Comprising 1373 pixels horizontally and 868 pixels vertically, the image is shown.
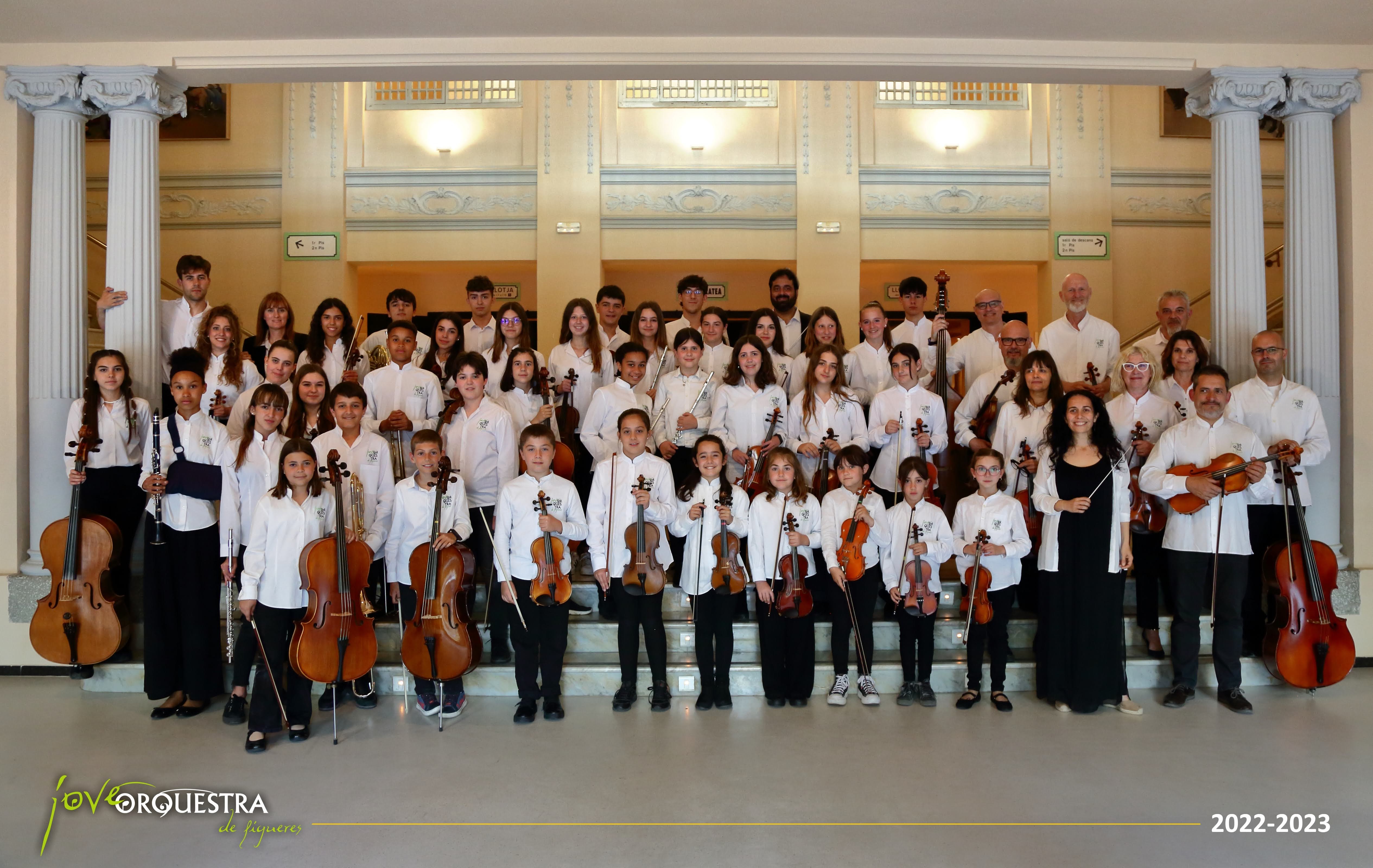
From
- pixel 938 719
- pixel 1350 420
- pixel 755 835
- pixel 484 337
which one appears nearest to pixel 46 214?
pixel 484 337

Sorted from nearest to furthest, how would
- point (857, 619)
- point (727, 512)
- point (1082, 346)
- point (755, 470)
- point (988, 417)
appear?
point (727, 512)
point (857, 619)
point (755, 470)
point (988, 417)
point (1082, 346)

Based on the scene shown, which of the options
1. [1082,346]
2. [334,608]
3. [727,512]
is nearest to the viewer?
[334,608]

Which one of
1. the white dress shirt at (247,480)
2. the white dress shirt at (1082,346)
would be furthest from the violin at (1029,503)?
the white dress shirt at (247,480)

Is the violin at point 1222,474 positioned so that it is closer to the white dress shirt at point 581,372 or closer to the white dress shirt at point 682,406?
the white dress shirt at point 682,406

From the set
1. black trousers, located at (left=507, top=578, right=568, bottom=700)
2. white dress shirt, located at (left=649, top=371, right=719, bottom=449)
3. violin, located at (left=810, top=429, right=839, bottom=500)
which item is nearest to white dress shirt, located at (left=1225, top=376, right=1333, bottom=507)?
violin, located at (left=810, top=429, right=839, bottom=500)

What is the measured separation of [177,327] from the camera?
195 inches

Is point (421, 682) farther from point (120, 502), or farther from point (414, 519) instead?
point (120, 502)

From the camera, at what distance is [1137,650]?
4.49 m

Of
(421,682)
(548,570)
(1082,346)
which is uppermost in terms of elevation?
(1082,346)

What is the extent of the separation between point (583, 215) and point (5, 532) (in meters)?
4.69

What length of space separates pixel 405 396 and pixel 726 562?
1.88 m

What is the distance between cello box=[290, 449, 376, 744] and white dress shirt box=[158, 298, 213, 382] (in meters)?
1.82

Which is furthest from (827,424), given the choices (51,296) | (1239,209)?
(51,296)

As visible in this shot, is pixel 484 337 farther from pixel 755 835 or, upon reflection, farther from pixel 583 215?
pixel 755 835
